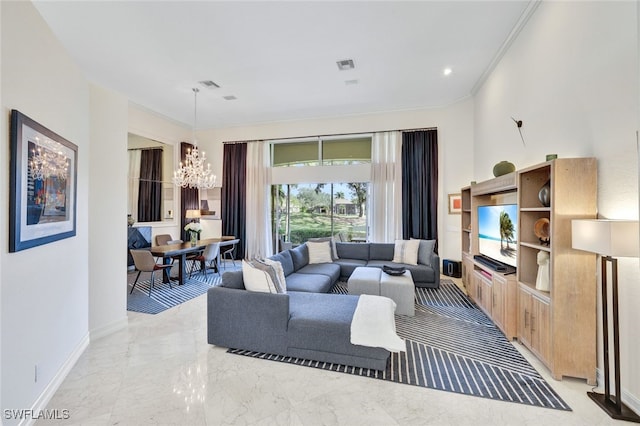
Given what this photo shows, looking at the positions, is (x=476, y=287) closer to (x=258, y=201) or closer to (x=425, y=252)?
(x=425, y=252)

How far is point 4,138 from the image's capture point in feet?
5.19

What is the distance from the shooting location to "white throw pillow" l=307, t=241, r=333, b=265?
5.12m

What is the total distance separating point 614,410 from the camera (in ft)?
6.10

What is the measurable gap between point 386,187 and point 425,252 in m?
1.98

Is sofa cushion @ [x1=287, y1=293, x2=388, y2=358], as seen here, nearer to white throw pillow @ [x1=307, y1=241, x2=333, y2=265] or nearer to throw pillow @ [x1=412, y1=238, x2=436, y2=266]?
white throw pillow @ [x1=307, y1=241, x2=333, y2=265]

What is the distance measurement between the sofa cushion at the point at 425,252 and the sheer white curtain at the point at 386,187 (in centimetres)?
120

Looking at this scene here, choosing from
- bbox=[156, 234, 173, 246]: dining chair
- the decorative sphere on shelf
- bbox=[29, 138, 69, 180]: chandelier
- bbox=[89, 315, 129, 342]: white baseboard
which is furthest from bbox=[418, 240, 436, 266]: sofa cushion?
bbox=[156, 234, 173, 246]: dining chair

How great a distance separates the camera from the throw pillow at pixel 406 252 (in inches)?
196

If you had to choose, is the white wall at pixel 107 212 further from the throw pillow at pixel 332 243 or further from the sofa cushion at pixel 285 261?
the throw pillow at pixel 332 243

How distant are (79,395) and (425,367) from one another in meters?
2.74

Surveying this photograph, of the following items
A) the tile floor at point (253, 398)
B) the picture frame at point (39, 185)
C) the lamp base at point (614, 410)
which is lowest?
the tile floor at point (253, 398)

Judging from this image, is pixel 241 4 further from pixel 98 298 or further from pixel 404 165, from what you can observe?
pixel 404 165

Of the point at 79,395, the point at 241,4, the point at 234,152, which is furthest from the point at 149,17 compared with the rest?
the point at 234,152

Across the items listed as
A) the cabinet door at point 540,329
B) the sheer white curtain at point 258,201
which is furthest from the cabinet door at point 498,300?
the sheer white curtain at point 258,201
